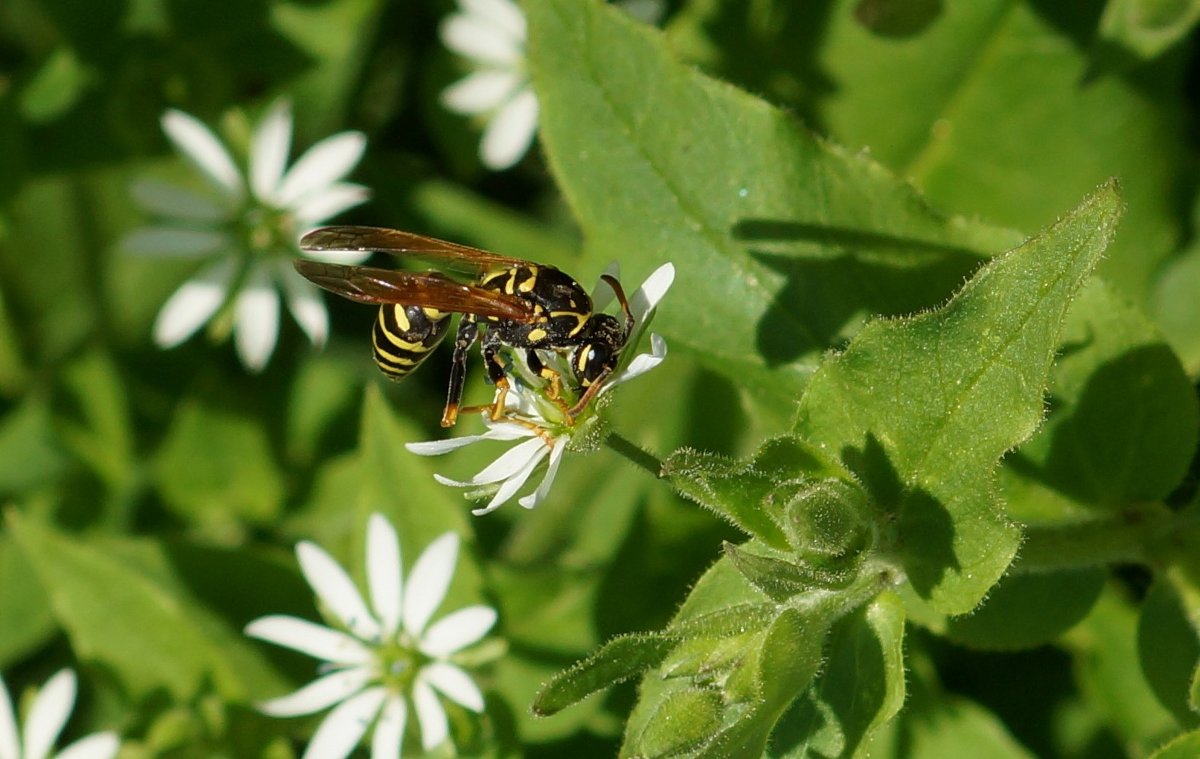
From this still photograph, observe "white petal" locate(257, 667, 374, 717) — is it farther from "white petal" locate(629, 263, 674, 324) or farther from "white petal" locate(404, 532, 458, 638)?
"white petal" locate(629, 263, 674, 324)

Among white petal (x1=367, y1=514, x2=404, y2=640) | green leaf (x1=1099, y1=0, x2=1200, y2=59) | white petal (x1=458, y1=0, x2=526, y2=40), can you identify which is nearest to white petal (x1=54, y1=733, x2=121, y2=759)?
white petal (x1=367, y1=514, x2=404, y2=640)

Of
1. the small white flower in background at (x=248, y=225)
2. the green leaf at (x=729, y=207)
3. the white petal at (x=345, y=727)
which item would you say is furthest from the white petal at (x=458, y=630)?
the small white flower in background at (x=248, y=225)

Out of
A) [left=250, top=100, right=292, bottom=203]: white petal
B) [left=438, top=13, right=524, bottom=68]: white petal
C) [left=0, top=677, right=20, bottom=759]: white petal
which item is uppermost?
[left=438, top=13, right=524, bottom=68]: white petal

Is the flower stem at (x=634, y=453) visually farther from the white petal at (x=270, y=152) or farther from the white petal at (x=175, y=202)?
the white petal at (x=175, y=202)

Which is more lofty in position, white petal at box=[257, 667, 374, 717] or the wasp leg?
the wasp leg

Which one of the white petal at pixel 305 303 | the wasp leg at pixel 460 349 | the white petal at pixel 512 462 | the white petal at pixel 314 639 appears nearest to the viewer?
Result: the white petal at pixel 512 462

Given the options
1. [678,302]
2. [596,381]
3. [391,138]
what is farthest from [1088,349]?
[391,138]
